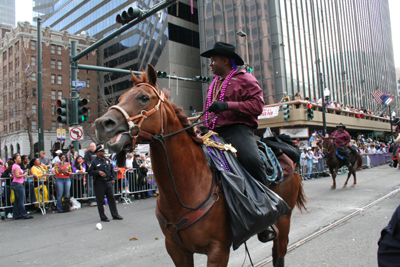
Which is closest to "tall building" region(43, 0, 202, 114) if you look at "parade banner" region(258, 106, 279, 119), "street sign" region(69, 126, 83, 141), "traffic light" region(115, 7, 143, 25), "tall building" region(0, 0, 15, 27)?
"parade banner" region(258, 106, 279, 119)

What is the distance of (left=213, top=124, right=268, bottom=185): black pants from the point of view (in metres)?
3.30

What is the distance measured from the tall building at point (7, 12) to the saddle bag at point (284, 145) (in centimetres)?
20518

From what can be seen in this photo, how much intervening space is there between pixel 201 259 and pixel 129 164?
8719mm

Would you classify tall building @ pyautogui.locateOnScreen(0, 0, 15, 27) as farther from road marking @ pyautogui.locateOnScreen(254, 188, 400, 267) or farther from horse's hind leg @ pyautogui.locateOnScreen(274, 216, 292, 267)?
horse's hind leg @ pyautogui.locateOnScreen(274, 216, 292, 267)

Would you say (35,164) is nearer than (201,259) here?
No

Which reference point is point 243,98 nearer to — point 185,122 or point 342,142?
point 185,122

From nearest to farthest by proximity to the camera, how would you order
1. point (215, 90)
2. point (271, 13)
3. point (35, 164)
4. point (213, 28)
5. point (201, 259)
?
point (215, 90)
point (201, 259)
point (35, 164)
point (271, 13)
point (213, 28)

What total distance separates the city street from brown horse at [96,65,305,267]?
216cm

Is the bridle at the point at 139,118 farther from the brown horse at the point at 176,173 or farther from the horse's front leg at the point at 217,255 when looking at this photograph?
the horse's front leg at the point at 217,255

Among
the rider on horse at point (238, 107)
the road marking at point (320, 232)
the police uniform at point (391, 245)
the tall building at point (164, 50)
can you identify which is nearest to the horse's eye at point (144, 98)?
the rider on horse at point (238, 107)

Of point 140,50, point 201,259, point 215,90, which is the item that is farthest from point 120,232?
point 140,50

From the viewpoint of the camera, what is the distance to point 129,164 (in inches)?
518

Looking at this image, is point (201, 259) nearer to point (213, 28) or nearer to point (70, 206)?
point (70, 206)

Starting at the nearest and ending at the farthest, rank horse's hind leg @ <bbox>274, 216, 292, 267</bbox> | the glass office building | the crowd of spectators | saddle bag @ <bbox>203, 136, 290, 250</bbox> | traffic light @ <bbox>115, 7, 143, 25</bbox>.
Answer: saddle bag @ <bbox>203, 136, 290, 250</bbox> → horse's hind leg @ <bbox>274, 216, 292, 267</bbox> → traffic light @ <bbox>115, 7, 143, 25</bbox> → the crowd of spectators → the glass office building
